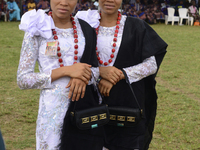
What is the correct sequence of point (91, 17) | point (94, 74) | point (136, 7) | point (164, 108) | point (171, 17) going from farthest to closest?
point (136, 7) < point (171, 17) < point (164, 108) < point (91, 17) < point (94, 74)

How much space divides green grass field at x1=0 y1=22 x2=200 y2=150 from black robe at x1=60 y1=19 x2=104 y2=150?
70.5 inches

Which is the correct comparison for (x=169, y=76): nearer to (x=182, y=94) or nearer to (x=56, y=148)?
(x=182, y=94)

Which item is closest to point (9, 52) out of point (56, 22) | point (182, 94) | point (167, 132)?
point (182, 94)

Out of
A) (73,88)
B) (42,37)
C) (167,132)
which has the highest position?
(42,37)

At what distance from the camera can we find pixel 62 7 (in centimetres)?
179

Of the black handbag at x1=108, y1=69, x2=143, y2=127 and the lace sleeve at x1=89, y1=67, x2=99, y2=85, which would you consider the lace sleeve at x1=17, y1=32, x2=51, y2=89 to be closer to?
the lace sleeve at x1=89, y1=67, x2=99, y2=85

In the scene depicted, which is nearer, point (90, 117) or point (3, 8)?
point (90, 117)

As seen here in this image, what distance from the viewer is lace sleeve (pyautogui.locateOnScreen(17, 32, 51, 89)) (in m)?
1.69

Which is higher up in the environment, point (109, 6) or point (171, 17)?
point (109, 6)

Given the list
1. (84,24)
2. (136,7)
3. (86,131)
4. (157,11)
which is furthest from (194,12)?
(86,131)

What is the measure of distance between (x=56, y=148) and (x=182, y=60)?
6669 millimetres

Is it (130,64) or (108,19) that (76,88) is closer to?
(130,64)

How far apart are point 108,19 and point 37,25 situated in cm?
59

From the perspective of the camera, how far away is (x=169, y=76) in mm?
6297
